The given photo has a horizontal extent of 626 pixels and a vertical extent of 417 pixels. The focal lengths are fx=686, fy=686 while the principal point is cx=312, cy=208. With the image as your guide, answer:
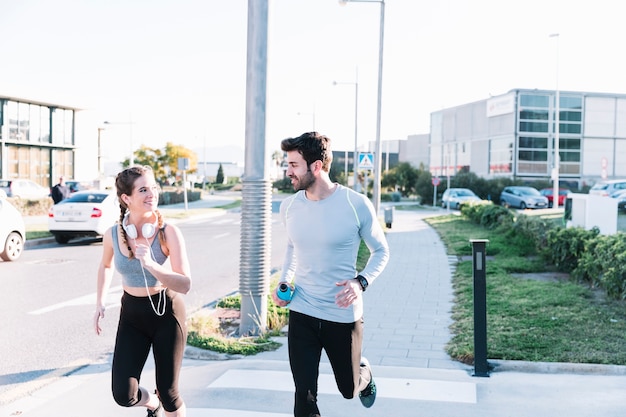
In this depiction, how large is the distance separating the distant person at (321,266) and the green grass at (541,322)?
2.78 meters

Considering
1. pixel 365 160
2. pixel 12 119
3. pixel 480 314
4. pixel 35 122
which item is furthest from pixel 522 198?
pixel 480 314

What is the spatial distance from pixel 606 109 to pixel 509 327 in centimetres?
6229

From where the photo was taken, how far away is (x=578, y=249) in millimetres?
11758

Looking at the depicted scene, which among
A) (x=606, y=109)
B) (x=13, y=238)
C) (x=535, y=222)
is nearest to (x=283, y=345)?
(x=13, y=238)

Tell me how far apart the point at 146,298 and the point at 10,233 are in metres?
11.5

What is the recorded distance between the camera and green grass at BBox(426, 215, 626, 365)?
6367mm

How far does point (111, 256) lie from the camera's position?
4160 millimetres

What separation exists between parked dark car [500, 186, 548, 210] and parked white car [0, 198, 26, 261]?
35.3 m

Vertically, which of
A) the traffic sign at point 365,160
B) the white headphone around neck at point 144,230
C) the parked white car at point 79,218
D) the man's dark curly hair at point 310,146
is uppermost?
the traffic sign at point 365,160

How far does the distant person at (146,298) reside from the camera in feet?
12.8

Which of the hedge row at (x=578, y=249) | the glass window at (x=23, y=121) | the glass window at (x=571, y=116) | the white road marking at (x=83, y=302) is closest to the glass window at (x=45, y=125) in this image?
the glass window at (x=23, y=121)

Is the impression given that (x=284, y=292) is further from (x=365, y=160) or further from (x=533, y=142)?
(x=533, y=142)

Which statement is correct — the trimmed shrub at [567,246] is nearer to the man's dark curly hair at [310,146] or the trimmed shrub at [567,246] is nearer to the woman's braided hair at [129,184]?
the man's dark curly hair at [310,146]

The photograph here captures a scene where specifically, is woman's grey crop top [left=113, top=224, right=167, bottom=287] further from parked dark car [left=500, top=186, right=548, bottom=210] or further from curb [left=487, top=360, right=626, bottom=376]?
parked dark car [left=500, top=186, right=548, bottom=210]
